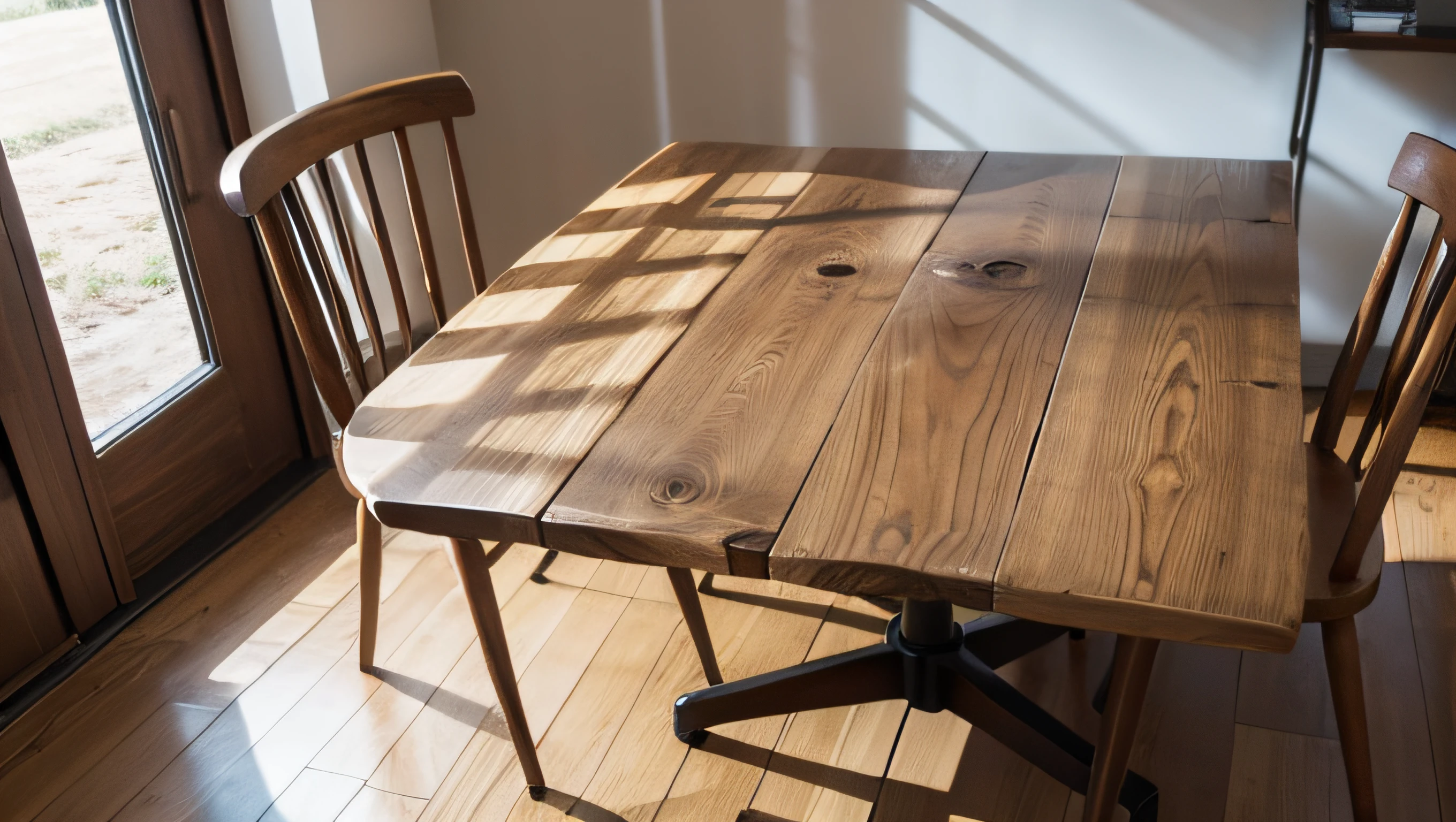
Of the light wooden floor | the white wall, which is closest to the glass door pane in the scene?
the white wall

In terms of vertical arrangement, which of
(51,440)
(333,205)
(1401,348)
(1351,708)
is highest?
(333,205)

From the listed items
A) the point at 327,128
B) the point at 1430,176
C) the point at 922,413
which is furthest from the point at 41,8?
the point at 1430,176

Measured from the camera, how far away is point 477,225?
9.91 ft

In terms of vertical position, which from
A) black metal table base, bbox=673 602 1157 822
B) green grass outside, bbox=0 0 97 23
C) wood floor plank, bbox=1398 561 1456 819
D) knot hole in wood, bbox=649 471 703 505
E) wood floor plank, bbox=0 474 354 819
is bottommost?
wood floor plank, bbox=1398 561 1456 819

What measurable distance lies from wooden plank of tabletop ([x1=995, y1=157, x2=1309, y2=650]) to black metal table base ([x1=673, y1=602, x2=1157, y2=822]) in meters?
0.52

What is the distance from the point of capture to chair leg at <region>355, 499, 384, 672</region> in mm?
1754

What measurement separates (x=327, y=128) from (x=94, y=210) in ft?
2.20

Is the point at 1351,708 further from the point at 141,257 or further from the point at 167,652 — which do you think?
the point at 141,257

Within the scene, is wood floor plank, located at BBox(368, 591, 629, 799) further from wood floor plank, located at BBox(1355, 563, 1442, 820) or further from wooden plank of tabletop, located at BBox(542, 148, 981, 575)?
wood floor plank, located at BBox(1355, 563, 1442, 820)

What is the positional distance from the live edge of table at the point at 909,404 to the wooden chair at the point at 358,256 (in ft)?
0.84

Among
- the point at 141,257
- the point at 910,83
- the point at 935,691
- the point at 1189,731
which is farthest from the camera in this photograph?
the point at 910,83

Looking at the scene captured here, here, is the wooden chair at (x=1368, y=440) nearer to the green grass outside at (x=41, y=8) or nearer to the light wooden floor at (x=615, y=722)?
the light wooden floor at (x=615, y=722)

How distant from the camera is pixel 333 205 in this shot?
166 cm

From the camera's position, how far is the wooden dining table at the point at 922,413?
0.94 meters
